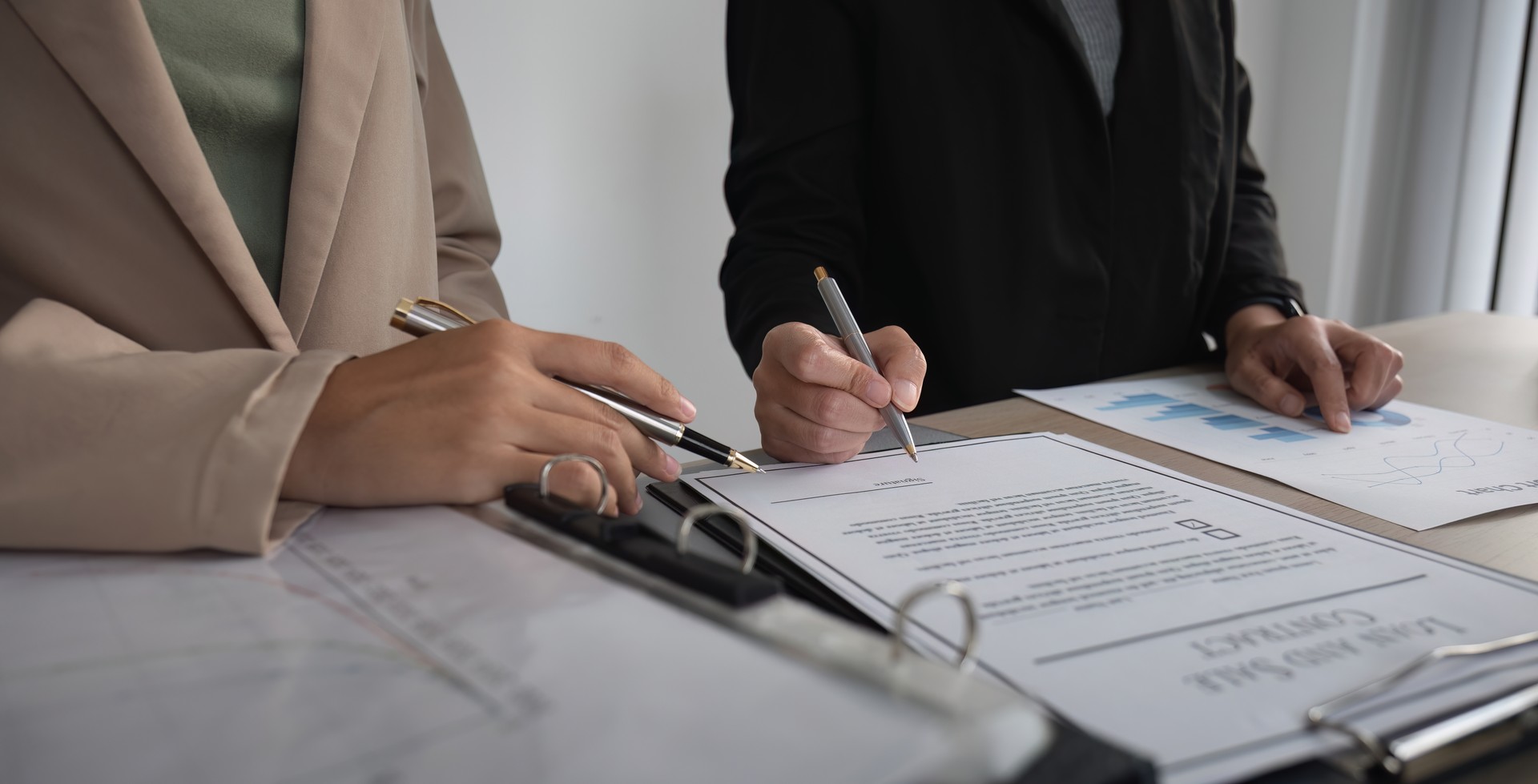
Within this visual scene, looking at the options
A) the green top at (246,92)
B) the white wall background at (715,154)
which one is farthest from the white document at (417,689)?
the white wall background at (715,154)

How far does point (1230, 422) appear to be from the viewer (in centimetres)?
77

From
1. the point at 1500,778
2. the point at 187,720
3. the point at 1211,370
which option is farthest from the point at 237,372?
the point at 1211,370

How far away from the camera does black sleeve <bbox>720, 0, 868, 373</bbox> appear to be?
3.26ft

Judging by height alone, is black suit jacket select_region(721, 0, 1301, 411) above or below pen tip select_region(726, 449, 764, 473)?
above

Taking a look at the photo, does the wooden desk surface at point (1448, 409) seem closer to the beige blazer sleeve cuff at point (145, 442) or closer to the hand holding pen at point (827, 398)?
the hand holding pen at point (827, 398)

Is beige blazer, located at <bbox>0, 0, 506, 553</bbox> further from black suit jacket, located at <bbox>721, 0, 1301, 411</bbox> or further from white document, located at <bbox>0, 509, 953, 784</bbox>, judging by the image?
black suit jacket, located at <bbox>721, 0, 1301, 411</bbox>

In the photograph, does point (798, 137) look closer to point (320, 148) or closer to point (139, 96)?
point (320, 148)

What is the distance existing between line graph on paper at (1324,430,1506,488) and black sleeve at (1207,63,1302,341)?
0.35 meters

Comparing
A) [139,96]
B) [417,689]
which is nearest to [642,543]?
[417,689]

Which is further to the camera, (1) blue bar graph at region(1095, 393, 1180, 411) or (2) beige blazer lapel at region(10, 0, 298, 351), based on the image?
(1) blue bar graph at region(1095, 393, 1180, 411)

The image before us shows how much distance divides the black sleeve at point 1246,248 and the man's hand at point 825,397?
617mm

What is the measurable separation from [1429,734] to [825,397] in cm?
37

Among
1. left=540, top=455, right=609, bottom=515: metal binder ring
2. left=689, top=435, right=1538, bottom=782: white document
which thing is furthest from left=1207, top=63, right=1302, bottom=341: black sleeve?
left=540, top=455, right=609, bottom=515: metal binder ring

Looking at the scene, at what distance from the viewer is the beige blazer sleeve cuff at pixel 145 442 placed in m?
0.40
